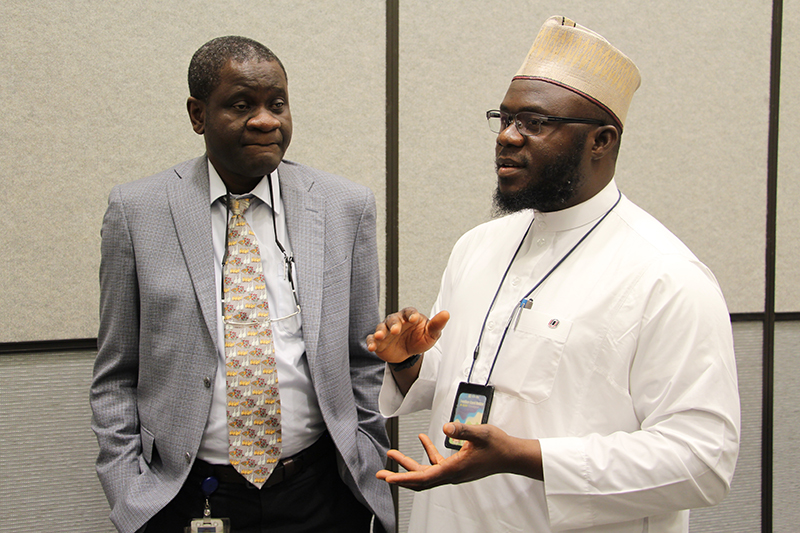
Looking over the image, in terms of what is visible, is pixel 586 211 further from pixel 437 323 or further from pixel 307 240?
pixel 307 240

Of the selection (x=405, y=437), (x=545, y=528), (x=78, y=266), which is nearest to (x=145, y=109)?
(x=78, y=266)

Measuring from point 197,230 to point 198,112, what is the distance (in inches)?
9.7

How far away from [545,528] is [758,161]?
1.73m

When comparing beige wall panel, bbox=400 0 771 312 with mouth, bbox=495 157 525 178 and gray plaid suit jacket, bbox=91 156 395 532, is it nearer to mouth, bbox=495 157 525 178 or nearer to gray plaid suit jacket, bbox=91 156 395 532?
gray plaid suit jacket, bbox=91 156 395 532

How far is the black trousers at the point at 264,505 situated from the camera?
121 cm

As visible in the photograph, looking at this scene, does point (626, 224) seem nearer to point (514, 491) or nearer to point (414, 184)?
point (514, 491)

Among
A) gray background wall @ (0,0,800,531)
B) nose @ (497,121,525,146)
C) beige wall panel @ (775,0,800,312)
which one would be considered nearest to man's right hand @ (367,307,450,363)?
nose @ (497,121,525,146)

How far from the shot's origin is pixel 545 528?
103 centimetres

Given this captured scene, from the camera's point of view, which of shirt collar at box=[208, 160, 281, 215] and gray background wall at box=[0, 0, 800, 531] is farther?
gray background wall at box=[0, 0, 800, 531]

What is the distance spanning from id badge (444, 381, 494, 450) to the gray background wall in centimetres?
84

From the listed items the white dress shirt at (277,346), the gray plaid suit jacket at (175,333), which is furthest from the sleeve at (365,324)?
the white dress shirt at (277,346)

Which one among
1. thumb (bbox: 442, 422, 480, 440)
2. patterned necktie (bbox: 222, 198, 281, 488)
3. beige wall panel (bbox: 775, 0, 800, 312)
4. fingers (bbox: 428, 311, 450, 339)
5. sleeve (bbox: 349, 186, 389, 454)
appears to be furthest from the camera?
beige wall panel (bbox: 775, 0, 800, 312)

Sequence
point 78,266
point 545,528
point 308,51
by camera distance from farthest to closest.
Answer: point 308,51
point 78,266
point 545,528

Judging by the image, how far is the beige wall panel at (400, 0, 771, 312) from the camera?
6.08ft
